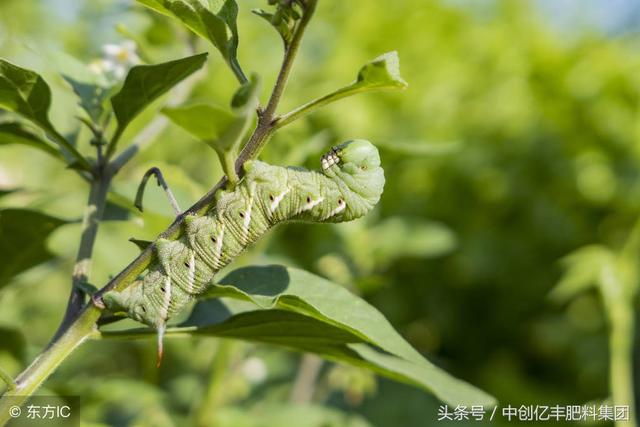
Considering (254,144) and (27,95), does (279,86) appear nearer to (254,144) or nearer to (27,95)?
(254,144)

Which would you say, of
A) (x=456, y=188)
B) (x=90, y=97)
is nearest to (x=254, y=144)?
(x=90, y=97)

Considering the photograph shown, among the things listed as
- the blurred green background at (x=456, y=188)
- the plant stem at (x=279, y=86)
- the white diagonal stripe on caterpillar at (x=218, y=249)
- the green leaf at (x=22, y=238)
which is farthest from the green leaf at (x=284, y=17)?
the blurred green background at (x=456, y=188)

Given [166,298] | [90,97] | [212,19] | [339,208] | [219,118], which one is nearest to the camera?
A: [219,118]

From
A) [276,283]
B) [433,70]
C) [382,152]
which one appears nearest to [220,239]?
[276,283]

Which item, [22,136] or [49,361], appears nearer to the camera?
[49,361]

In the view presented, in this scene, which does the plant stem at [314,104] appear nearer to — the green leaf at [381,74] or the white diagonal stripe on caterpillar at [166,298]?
the green leaf at [381,74]

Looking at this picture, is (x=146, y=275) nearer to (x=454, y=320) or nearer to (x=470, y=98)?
(x=454, y=320)
